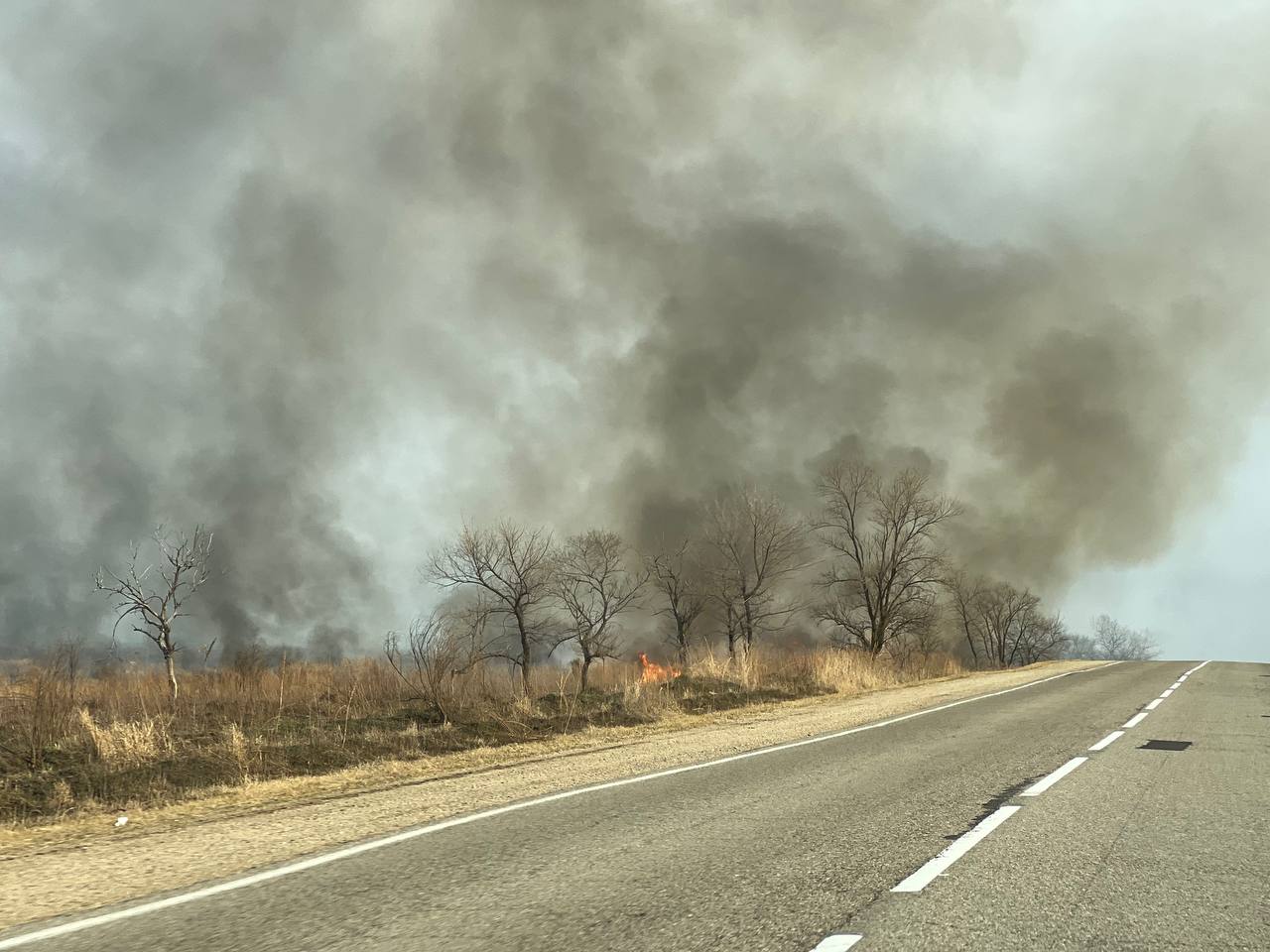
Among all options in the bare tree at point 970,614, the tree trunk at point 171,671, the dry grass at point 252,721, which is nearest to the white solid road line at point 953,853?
the dry grass at point 252,721

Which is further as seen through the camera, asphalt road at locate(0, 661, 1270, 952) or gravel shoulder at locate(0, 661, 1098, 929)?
gravel shoulder at locate(0, 661, 1098, 929)

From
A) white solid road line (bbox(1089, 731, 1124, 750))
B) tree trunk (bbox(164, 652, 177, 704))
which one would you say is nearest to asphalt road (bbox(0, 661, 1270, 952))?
white solid road line (bbox(1089, 731, 1124, 750))

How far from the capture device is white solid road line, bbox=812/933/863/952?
371 cm

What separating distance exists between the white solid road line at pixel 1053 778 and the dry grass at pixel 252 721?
311 inches

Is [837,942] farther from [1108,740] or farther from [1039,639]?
[1039,639]

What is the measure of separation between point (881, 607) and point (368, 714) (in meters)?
35.7

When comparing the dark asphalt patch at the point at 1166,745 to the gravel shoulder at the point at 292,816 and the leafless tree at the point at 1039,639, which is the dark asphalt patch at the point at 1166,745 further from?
the leafless tree at the point at 1039,639

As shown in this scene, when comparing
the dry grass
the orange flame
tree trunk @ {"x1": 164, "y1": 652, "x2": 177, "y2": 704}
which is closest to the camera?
the dry grass

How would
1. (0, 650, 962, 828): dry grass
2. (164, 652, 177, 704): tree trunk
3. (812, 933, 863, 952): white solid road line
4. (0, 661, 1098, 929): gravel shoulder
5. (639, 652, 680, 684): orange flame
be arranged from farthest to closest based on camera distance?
1. (639, 652, 680, 684): orange flame
2. (164, 652, 177, 704): tree trunk
3. (0, 650, 962, 828): dry grass
4. (0, 661, 1098, 929): gravel shoulder
5. (812, 933, 863, 952): white solid road line

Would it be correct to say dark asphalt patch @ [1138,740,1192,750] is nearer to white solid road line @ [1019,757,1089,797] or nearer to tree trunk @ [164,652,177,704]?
white solid road line @ [1019,757,1089,797]

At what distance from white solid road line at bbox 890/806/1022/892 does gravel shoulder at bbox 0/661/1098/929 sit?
13.2 feet

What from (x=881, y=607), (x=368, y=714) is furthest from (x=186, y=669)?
(x=881, y=607)

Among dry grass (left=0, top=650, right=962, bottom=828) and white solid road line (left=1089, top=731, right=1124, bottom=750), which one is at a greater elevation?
dry grass (left=0, top=650, right=962, bottom=828)

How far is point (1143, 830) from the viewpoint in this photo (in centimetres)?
608
